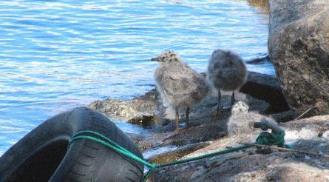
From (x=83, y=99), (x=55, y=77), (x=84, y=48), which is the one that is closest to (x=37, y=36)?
(x=84, y=48)

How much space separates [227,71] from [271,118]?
10.5 ft

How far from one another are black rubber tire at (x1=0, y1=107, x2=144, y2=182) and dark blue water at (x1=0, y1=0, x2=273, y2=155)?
5.11m

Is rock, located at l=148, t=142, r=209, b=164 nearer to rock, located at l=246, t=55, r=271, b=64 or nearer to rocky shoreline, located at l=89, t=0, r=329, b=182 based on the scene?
rocky shoreline, located at l=89, t=0, r=329, b=182

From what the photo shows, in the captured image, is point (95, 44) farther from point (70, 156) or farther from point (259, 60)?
point (70, 156)

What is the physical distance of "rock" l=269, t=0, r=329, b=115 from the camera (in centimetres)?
973

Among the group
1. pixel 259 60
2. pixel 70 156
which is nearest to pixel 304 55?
pixel 70 156

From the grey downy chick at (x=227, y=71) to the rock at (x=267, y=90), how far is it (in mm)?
415

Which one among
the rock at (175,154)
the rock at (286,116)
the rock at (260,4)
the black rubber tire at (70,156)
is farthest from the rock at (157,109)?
the rock at (260,4)

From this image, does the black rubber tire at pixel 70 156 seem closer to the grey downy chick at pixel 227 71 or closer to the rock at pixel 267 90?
the rock at pixel 267 90

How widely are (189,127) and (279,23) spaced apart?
93.7 inches

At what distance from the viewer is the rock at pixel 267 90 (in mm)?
Answer: 12320

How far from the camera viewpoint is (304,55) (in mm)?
9969

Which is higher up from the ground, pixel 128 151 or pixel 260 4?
pixel 128 151

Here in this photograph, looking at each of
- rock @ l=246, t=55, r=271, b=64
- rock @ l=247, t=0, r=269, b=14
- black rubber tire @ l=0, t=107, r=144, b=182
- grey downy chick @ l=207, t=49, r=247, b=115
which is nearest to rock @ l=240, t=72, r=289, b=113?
grey downy chick @ l=207, t=49, r=247, b=115
